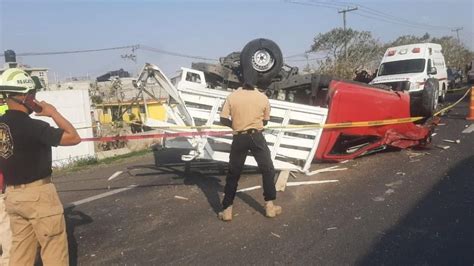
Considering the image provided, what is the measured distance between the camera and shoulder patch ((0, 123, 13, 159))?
10.7 ft

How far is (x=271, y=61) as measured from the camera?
7.87m

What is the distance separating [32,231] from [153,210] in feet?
9.18

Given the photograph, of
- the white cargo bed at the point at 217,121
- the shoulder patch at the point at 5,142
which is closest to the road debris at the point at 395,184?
the white cargo bed at the point at 217,121

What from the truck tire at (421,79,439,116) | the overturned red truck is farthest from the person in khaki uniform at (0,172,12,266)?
the truck tire at (421,79,439,116)

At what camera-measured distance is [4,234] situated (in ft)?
12.9

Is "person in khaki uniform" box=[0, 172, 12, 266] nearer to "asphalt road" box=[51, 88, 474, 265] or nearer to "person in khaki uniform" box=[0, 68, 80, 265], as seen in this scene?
"person in khaki uniform" box=[0, 68, 80, 265]

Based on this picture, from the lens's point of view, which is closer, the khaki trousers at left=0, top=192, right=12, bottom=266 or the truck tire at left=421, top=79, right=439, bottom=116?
the khaki trousers at left=0, top=192, right=12, bottom=266

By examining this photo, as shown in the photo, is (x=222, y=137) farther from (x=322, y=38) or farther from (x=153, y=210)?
(x=322, y=38)

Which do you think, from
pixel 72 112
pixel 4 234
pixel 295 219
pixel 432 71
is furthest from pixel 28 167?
pixel 432 71

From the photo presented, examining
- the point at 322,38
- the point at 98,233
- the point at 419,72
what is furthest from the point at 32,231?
the point at 322,38

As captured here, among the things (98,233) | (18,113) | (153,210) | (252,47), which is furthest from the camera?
(252,47)

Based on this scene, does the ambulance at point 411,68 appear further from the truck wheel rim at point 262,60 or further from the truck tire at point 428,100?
the truck wheel rim at point 262,60

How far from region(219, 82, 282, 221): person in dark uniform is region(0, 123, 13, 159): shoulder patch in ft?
8.80

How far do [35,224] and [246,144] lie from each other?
267cm
